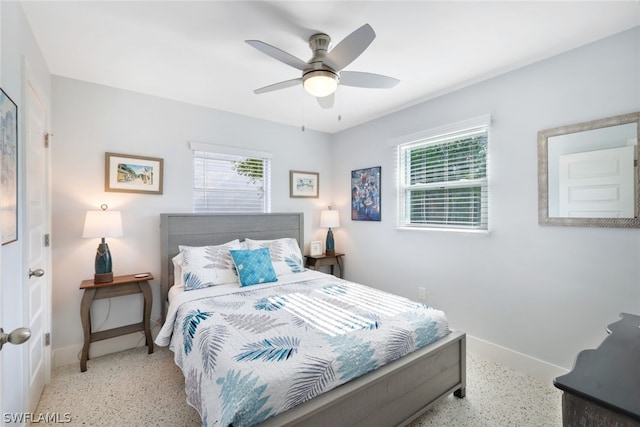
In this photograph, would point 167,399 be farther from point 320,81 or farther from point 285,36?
point 285,36

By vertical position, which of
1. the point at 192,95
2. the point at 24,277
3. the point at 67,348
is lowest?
the point at 67,348

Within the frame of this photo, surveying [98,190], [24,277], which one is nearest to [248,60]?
[98,190]

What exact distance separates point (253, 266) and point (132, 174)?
154 centimetres

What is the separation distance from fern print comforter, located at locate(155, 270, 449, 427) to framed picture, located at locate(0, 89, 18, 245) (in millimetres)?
1102

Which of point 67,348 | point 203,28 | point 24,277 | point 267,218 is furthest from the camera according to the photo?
point 267,218

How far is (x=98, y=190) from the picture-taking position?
2777 millimetres

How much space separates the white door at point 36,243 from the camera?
71.6 inches

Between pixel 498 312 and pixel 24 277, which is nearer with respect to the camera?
pixel 24 277

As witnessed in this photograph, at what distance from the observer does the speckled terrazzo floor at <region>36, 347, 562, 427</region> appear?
191 centimetres

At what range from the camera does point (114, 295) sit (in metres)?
2.61

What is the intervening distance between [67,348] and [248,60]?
3.00m

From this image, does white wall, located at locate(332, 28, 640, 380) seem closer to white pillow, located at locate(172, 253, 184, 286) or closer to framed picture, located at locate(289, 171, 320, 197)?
framed picture, located at locate(289, 171, 320, 197)

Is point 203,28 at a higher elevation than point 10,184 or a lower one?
higher

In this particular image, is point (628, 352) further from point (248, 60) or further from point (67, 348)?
point (67, 348)
